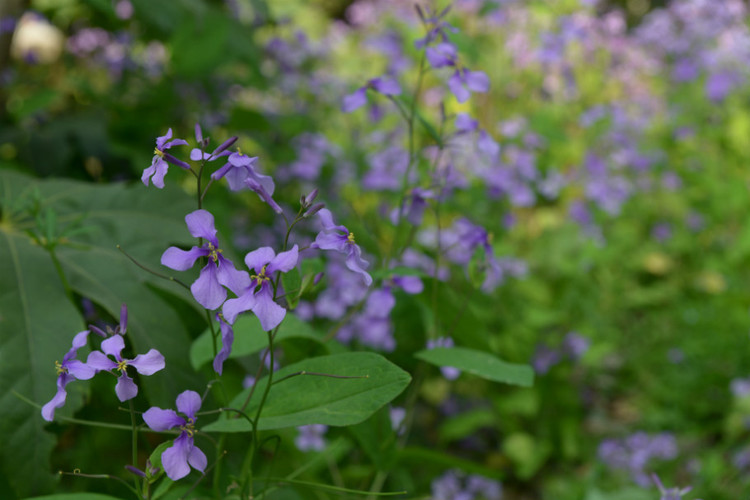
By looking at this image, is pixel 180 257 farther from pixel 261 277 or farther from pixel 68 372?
pixel 68 372

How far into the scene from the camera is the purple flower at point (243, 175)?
30.8 inches

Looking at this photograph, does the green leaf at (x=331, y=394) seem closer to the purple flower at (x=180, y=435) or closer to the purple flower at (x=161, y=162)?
the purple flower at (x=180, y=435)

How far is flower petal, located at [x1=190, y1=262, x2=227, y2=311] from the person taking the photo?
0.73m

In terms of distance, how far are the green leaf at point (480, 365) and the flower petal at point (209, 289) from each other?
43 cm

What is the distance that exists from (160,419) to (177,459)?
48 mm

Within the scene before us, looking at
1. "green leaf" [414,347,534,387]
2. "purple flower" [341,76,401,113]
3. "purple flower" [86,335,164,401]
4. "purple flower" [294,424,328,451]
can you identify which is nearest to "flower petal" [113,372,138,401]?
"purple flower" [86,335,164,401]

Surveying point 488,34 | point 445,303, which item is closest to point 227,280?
point 445,303

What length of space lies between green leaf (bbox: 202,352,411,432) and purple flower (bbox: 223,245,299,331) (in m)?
0.14

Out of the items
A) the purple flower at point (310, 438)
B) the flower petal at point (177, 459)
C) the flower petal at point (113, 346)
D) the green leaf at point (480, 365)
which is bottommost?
the purple flower at point (310, 438)

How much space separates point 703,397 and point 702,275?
3.05 ft

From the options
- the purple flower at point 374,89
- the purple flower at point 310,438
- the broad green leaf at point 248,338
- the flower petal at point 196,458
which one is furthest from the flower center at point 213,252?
the purple flower at point 310,438

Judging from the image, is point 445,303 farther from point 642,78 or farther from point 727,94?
point 642,78

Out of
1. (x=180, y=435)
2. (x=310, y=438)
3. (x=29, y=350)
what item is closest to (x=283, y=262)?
(x=180, y=435)

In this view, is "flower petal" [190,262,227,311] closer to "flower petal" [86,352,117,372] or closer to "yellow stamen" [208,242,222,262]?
"yellow stamen" [208,242,222,262]
